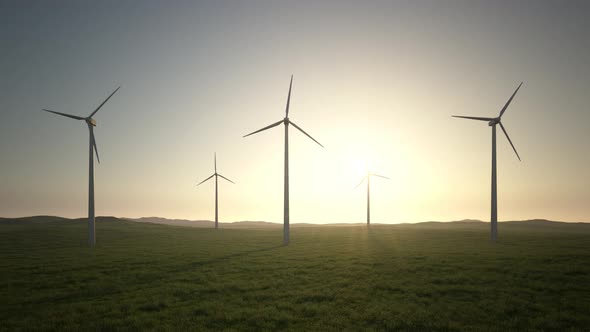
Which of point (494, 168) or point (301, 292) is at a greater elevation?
point (494, 168)

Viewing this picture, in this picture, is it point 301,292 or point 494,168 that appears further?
point 494,168

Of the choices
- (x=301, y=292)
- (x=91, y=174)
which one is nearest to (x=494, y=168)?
(x=301, y=292)

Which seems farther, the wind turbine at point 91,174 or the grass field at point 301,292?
the wind turbine at point 91,174

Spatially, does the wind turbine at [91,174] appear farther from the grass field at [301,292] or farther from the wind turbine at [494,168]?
the wind turbine at [494,168]

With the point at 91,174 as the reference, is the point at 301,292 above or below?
below

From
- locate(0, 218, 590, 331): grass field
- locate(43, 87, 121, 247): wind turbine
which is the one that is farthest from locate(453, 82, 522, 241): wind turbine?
locate(43, 87, 121, 247): wind turbine

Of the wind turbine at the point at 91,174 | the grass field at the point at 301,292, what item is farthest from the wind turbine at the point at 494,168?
the wind turbine at the point at 91,174

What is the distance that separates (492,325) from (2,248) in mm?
53128

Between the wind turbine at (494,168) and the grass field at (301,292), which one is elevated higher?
the wind turbine at (494,168)

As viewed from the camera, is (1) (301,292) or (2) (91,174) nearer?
(1) (301,292)

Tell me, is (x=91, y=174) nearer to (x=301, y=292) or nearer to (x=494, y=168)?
(x=301, y=292)

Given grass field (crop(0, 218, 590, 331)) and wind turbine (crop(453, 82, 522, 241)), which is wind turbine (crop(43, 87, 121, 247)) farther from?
wind turbine (crop(453, 82, 522, 241))

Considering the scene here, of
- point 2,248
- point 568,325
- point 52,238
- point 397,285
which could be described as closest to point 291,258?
point 397,285

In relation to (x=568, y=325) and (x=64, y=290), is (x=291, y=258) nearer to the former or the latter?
(x=64, y=290)
